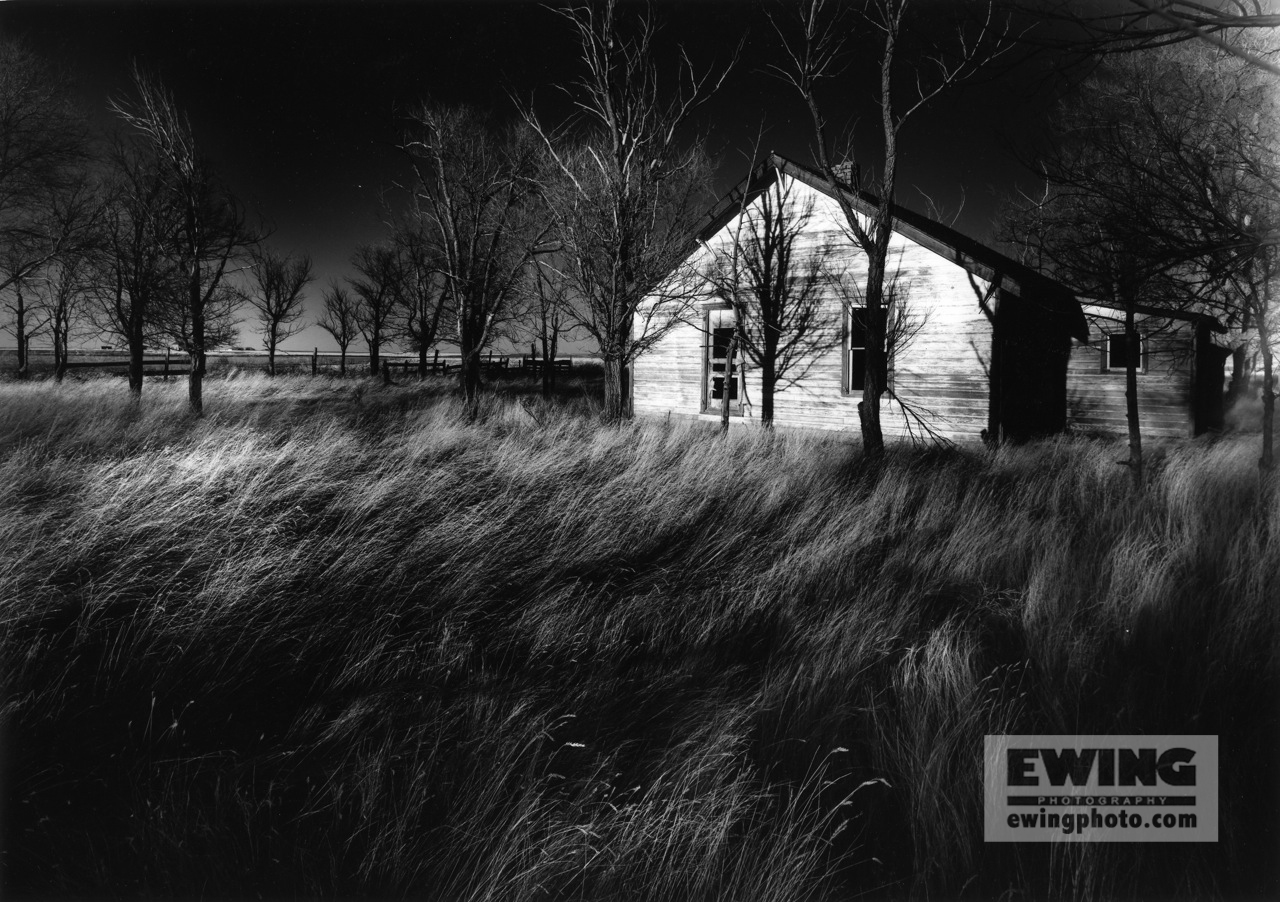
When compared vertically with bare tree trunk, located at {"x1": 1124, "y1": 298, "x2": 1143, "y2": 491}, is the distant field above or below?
above

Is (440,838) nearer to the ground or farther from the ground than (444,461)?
nearer to the ground

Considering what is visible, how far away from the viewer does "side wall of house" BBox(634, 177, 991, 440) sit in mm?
12289

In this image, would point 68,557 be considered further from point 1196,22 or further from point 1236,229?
point 1236,229

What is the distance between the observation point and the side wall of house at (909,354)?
40.3 ft

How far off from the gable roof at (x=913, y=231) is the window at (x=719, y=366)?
194cm

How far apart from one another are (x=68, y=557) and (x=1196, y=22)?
553cm

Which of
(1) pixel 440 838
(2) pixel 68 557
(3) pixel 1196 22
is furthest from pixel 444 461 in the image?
(3) pixel 1196 22

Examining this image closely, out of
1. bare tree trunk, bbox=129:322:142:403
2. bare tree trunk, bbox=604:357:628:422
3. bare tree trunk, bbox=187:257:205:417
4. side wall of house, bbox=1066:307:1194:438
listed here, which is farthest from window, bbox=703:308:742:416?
bare tree trunk, bbox=129:322:142:403

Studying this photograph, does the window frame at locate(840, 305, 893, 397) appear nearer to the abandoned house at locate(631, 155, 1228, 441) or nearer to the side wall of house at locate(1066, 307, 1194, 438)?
the abandoned house at locate(631, 155, 1228, 441)

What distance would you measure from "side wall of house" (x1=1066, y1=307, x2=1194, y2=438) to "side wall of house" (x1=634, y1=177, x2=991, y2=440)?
3.36 m

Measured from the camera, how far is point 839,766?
93.7 inches

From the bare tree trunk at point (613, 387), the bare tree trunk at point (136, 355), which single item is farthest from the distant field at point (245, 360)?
the bare tree trunk at point (613, 387)

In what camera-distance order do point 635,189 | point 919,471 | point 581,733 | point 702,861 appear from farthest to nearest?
1. point 635,189
2. point 919,471
3. point 581,733
4. point 702,861

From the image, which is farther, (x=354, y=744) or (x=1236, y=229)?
(x=1236, y=229)
